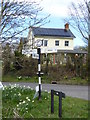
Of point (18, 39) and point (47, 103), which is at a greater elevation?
point (18, 39)

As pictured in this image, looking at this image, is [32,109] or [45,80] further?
[45,80]

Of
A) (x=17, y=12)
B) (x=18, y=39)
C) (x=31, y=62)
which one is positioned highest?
(x=17, y=12)

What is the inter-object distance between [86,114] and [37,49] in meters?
2.57

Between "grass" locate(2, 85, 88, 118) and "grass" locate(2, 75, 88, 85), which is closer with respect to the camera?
"grass" locate(2, 85, 88, 118)

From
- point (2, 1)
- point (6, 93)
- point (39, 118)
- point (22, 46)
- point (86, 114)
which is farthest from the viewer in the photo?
point (22, 46)

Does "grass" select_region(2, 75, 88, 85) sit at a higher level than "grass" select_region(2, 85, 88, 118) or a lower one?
lower

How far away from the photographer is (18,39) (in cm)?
653

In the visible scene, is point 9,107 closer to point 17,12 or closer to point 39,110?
point 39,110

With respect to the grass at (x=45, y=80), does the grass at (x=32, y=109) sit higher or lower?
higher

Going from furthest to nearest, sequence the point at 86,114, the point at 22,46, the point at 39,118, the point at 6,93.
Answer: the point at 22,46 → the point at 6,93 → the point at 86,114 → the point at 39,118

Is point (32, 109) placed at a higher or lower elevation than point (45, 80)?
higher

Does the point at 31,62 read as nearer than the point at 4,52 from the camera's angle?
No

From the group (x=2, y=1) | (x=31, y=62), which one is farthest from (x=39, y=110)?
(x=31, y=62)

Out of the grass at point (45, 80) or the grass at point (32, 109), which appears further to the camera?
the grass at point (45, 80)
